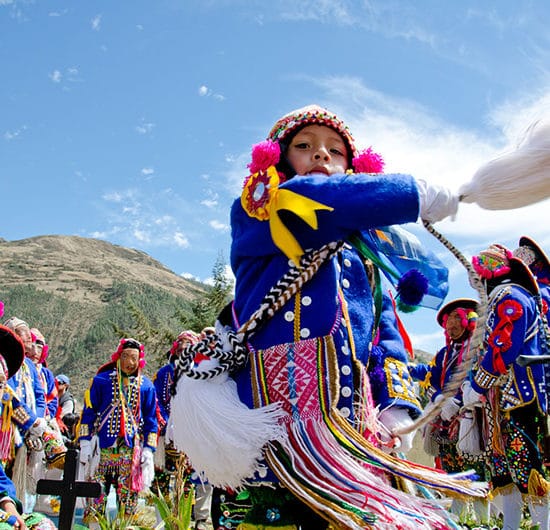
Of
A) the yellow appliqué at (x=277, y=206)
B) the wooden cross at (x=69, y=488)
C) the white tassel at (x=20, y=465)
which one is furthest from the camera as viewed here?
the white tassel at (x=20, y=465)

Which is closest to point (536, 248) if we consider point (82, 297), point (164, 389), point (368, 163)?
point (368, 163)

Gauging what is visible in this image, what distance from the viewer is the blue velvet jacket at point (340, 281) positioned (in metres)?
2.11

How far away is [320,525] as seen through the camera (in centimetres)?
223

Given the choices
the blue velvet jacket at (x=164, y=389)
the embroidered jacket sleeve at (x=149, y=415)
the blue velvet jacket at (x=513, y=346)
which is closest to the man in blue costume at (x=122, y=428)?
the embroidered jacket sleeve at (x=149, y=415)

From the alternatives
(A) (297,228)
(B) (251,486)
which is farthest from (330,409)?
(A) (297,228)

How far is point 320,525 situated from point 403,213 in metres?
1.10

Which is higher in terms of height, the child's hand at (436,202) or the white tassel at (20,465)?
the child's hand at (436,202)

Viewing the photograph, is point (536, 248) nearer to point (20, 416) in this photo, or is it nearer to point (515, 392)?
point (515, 392)

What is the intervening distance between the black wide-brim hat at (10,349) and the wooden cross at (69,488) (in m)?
0.54

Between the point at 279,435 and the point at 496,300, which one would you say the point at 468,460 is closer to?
the point at 496,300

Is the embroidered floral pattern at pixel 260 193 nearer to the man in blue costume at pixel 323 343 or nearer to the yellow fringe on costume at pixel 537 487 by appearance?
the man in blue costume at pixel 323 343

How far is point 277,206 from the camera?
2.24 m

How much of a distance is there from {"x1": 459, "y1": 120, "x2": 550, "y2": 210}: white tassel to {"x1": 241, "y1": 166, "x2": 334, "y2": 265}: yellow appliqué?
1.59 feet

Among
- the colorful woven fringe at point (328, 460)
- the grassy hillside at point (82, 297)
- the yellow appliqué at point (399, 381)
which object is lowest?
the colorful woven fringe at point (328, 460)
